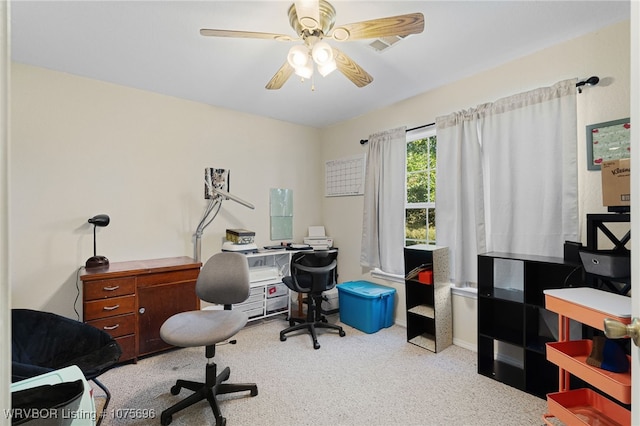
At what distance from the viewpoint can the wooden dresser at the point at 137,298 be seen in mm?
2270

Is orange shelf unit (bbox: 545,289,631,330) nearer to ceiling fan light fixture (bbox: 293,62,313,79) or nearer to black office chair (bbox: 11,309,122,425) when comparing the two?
ceiling fan light fixture (bbox: 293,62,313,79)

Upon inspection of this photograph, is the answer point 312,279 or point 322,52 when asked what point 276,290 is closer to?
point 312,279

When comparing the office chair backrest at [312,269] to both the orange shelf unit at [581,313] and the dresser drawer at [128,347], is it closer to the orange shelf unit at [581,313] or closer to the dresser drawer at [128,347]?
the dresser drawer at [128,347]

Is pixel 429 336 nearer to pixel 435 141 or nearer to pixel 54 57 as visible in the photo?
pixel 435 141

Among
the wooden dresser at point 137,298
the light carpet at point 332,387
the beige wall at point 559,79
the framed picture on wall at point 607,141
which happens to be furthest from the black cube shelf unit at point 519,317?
the wooden dresser at point 137,298

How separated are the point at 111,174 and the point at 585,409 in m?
3.81

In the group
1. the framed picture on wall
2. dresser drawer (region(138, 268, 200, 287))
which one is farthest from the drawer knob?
the framed picture on wall

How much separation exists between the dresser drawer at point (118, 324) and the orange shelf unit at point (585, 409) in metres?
2.86

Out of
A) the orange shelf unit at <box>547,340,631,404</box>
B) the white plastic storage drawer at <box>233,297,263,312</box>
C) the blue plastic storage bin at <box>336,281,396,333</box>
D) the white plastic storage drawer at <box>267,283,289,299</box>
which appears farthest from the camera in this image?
the white plastic storage drawer at <box>267,283,289,299</box>

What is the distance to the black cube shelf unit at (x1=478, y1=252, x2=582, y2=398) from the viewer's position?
201cm

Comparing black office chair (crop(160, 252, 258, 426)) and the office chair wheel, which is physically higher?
black office chair (crop(160, 252, 258, 426))

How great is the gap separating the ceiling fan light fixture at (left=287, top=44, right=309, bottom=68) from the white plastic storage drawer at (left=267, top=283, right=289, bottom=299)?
7.88 feet

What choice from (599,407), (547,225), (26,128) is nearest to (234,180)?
(26,128)

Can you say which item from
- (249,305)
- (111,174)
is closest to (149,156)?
(111,174)
